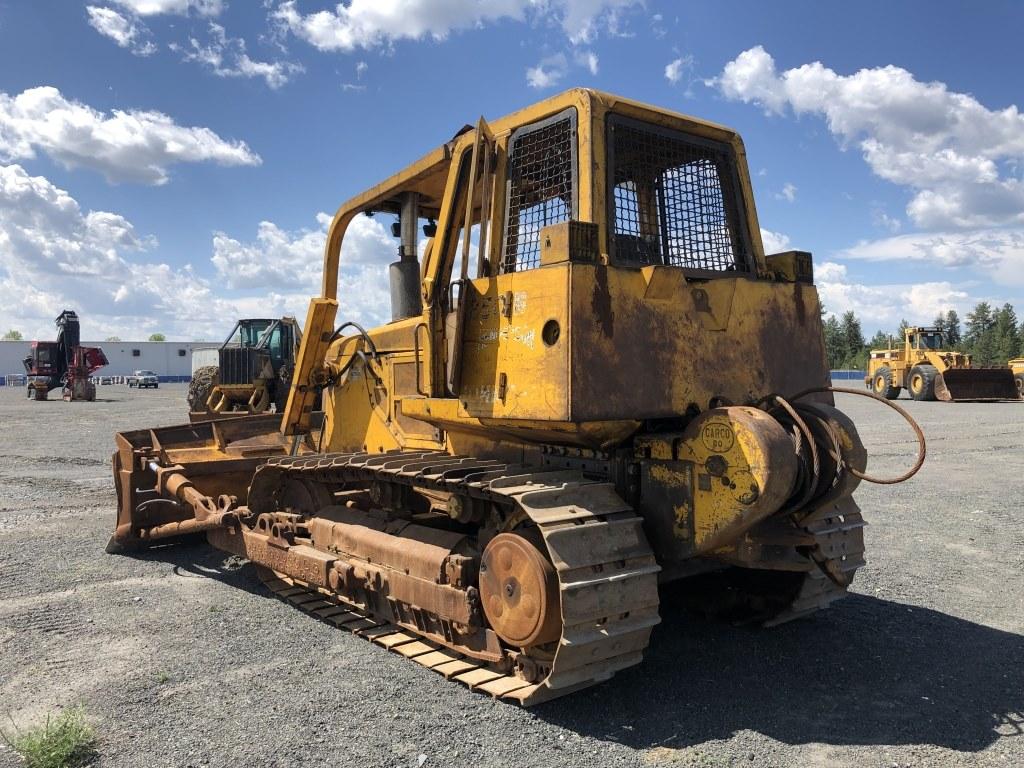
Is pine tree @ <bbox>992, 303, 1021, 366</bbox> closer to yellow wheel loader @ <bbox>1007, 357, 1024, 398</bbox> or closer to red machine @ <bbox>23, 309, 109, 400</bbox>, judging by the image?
yellow wheel loader @ <bbox>1007, 357, 1024, 398</bbox>

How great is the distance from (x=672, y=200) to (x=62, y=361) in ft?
140

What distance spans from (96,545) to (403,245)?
4523 mm

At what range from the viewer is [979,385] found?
3112cm

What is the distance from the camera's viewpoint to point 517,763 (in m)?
3.54

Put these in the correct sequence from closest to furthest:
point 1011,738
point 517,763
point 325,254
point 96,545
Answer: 1. point 517,763
2. point 1011,738
3. point 325,254
4. point 96,545

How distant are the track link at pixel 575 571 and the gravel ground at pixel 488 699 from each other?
17cm

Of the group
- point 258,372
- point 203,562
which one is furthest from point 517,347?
point 258,372

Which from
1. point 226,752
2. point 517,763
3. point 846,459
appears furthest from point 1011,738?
point 226,752

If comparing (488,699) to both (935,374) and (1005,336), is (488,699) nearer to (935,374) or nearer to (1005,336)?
(935,374)

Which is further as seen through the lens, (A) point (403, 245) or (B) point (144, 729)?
(A) point (403, 245)

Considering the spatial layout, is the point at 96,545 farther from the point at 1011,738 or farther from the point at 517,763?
the point at 1011,738

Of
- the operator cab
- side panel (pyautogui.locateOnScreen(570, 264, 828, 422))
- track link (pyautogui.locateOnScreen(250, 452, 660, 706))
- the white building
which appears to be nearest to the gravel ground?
track link (pyautogui.locateOnScreen(250, 452, 660, 706))

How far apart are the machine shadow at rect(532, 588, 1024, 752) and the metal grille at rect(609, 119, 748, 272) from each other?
2373mm

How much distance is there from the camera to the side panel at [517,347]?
13.2 feet
